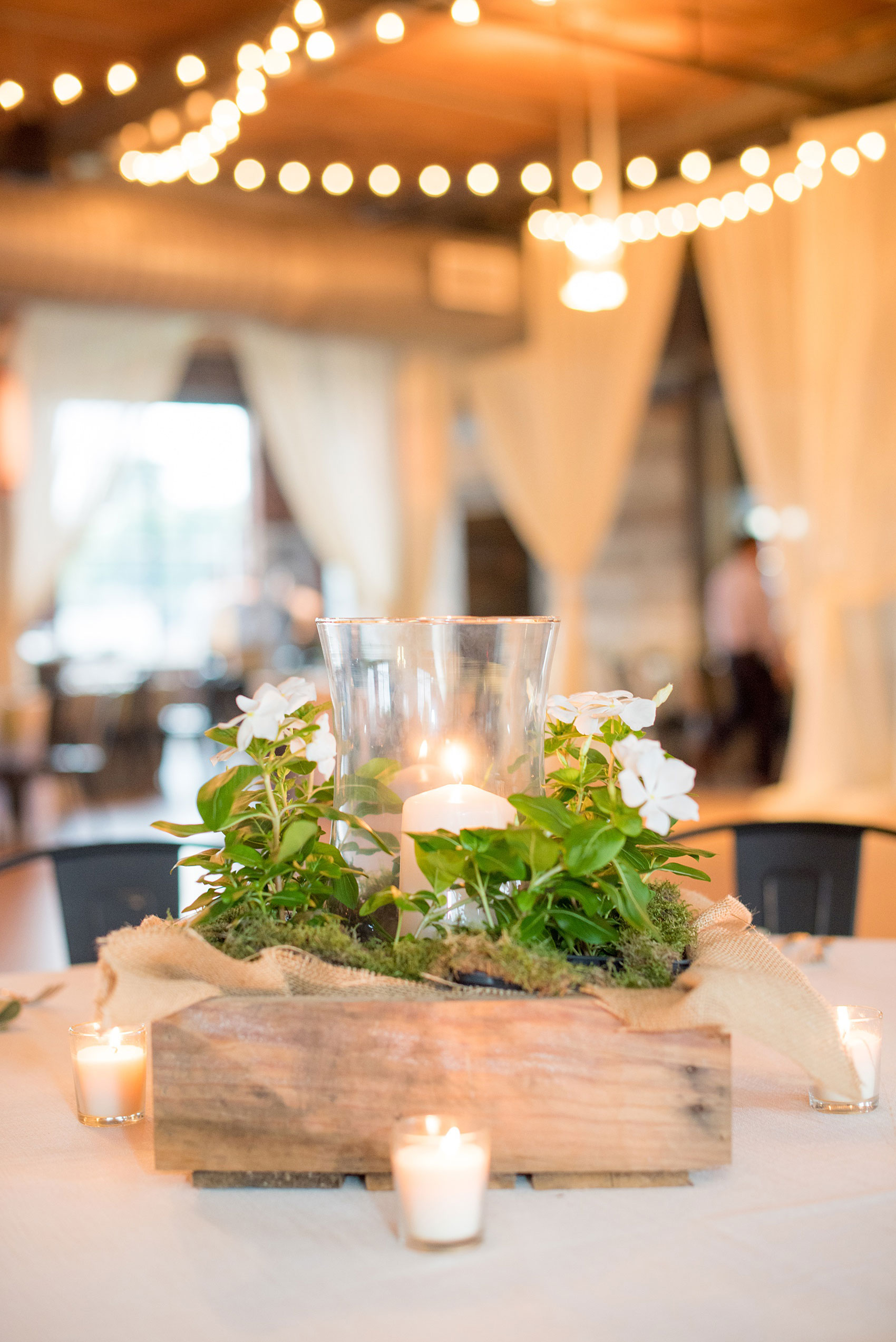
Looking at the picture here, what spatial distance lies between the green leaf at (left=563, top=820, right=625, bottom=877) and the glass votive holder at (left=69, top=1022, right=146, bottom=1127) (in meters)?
0.42

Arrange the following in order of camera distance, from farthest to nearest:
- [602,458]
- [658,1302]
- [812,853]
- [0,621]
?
[0,621] < [602,458] < [812,853] < [658,1302]

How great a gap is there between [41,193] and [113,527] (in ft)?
19.3

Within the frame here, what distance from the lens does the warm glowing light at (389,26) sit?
454cm

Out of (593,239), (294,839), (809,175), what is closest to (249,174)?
(593,239)

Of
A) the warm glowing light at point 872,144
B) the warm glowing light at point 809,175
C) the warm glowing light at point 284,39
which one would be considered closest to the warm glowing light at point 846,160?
the warm glowing light at point 872,144

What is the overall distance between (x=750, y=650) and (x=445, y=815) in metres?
8.12

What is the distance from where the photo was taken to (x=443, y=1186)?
86 centimetres

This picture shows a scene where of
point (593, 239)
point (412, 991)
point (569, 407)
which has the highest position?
point (593, 239)

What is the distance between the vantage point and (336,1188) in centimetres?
99

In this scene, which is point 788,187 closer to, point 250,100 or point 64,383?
point 250,100

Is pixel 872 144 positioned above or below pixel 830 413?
above

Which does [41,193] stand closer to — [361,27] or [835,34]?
[361,27]

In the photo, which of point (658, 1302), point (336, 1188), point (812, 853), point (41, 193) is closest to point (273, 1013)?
point (336, 1188)

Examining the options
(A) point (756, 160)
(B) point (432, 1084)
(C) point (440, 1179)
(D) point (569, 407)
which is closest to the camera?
(C) point (440, 1179)
